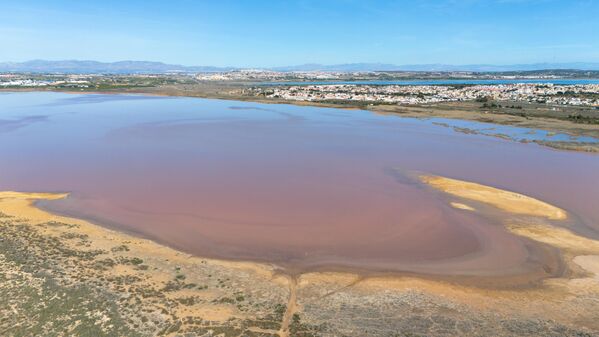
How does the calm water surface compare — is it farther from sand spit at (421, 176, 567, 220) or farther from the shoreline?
sand spit at (421, 176, 567, 220)

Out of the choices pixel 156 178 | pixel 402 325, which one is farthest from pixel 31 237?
pixel 402 325

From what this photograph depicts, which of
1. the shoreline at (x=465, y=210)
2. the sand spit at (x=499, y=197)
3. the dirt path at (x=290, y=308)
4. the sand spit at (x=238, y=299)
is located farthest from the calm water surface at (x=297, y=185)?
the sand spit at (x=238, y=299)

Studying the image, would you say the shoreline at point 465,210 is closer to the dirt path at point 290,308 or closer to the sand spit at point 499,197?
the sand spit at point 499,197

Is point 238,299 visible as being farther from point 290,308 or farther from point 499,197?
point 499,197

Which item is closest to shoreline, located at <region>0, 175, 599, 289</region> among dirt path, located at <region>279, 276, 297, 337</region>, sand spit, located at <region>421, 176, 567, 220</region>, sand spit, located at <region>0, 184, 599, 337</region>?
sand spit, located at <region>421, 176, 567, 220</region>

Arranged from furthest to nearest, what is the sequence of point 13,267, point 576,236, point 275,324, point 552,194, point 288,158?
point 288,158, point 552,194, point 576,236, point 13,267, point 275,324

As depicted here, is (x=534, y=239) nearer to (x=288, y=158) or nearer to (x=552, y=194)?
(x=552, y=194)
